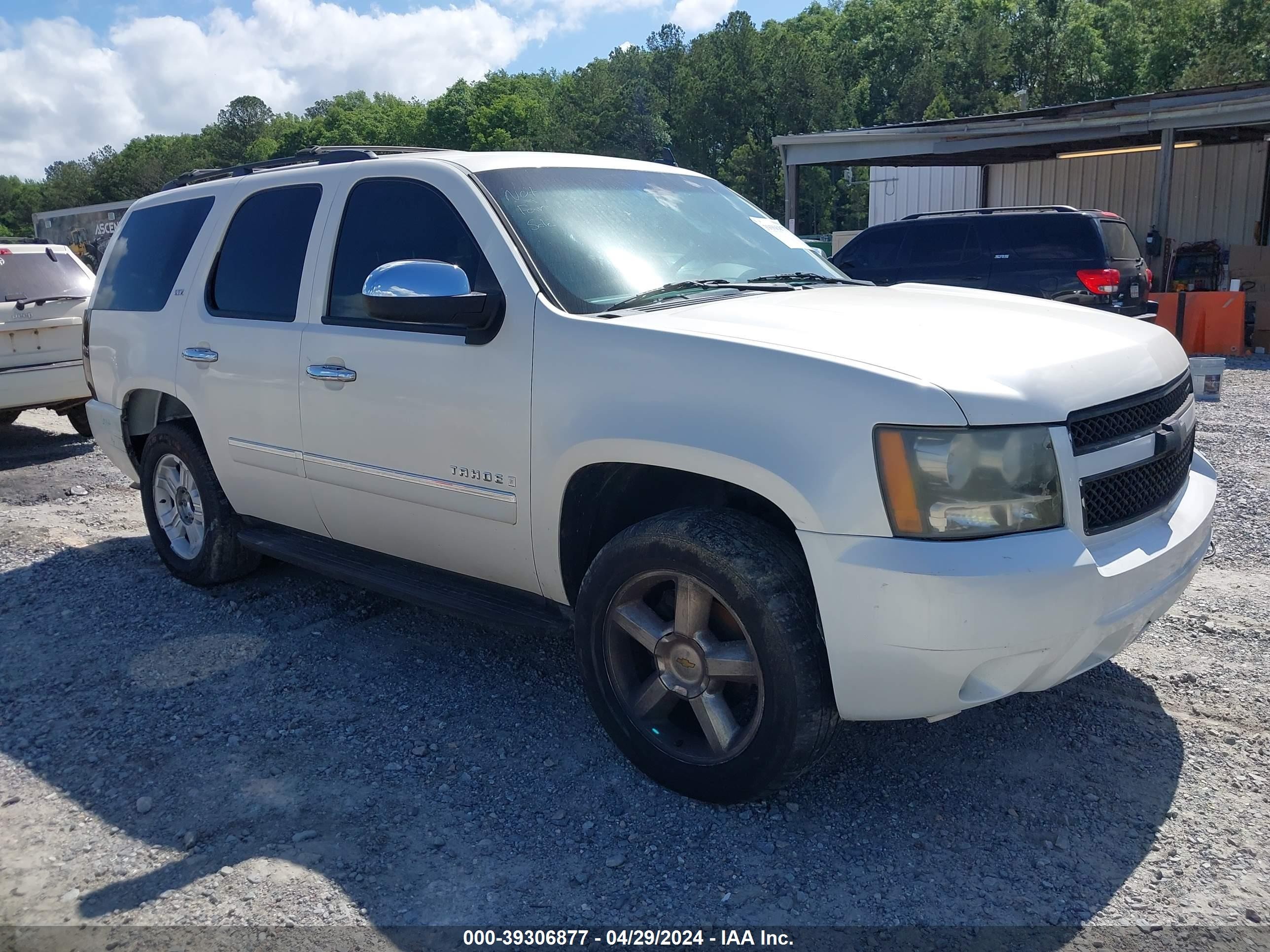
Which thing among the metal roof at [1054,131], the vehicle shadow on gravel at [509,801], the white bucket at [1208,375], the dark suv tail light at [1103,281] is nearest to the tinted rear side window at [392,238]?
the vehicle shadow on gravel at [509,801]

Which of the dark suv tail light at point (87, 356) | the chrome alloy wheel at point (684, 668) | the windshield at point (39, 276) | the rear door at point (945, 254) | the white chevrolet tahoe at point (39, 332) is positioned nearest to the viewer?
the chrome alloy wheel at point (684, 668)

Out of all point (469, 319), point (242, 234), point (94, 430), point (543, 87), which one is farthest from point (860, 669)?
point (543, 87)

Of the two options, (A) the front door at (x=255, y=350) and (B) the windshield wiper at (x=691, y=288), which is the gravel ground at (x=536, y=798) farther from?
(B) the windshield wiper at (x=691, y=288)

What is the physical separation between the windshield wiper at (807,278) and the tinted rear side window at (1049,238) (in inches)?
374

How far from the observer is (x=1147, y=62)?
46.1m

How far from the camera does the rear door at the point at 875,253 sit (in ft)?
46.2

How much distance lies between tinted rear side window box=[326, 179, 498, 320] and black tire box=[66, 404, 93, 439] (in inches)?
261

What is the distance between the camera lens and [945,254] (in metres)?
13.6

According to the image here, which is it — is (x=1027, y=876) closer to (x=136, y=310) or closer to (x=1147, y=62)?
(x=136, y=310)

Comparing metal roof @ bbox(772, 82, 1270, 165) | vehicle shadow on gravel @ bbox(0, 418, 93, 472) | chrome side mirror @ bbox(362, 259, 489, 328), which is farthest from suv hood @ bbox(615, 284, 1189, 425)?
metal roof @ bbox(772, 82, 1270, 165)

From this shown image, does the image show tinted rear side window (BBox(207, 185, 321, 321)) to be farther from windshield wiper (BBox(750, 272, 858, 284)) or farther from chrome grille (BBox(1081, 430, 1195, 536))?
chrome grille (BBox(1081, 430, 1195, 536))

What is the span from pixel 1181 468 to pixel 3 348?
8960 mm

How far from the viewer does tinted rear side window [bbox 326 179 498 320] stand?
3.70 m

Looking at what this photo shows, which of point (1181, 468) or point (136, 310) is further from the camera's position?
point (136, 310)
